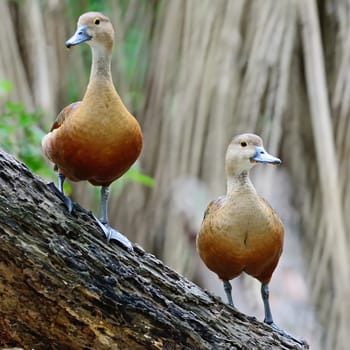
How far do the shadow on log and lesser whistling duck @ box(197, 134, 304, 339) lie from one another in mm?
87

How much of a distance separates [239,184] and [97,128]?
12.8 inches

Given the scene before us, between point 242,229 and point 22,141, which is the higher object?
point 242,229

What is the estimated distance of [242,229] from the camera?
141cm

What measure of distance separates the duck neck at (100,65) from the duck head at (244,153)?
0.95ft

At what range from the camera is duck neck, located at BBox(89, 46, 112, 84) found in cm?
127

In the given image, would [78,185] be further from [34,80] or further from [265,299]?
[265,299]

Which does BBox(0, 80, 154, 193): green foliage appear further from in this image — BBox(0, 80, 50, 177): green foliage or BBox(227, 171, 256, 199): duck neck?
BBox(227, 171, 256, 199): duck neck

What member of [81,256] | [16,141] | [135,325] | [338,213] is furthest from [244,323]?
[338,213]

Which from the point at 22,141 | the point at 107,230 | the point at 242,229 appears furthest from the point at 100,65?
the point at 22,141

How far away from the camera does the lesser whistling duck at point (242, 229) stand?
141cm

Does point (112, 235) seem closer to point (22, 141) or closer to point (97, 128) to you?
point (97, 128)

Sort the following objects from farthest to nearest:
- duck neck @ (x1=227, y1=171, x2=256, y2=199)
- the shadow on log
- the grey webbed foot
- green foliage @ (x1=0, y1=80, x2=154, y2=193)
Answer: green foliage @ (x1=0, y1=80, x2=154, y2=193) → duck neck @ (x1=227, y1=171, x2=256, y2=199) → the grey webbed foot → the shadow on log

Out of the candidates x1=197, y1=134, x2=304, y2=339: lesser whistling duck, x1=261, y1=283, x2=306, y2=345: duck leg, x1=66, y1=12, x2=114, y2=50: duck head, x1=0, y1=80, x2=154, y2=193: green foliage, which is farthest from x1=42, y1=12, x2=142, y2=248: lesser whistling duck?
x1=0, y1=80, x2=154, y2=193: green foliage

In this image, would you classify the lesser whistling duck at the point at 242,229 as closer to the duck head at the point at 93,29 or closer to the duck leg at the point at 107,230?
the duck leg at the point at 107,230
